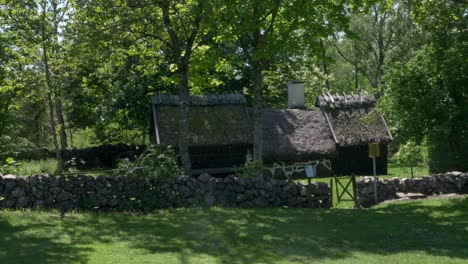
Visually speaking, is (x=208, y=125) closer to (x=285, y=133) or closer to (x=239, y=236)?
(x=285, y=133)

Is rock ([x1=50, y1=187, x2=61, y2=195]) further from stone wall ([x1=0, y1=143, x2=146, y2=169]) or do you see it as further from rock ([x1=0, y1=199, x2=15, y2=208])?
stone wall ([x1=0, y1=143, x2=146, y2=169])

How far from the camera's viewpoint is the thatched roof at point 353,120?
32281 millimetres

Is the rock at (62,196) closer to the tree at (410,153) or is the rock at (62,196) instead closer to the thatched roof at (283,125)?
the thatched roof at (283,125)

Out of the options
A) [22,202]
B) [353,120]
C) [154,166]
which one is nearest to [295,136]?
[353,120]

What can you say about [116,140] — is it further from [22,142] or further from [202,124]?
[202,124]

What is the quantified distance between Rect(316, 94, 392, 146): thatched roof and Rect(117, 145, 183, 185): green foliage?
1514 centimetres

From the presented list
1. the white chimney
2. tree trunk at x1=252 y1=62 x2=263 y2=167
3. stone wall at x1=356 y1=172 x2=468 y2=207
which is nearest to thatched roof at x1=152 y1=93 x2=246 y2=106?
the white chimney

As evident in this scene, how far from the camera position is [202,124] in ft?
92.1

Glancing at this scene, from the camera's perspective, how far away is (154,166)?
18.0 m

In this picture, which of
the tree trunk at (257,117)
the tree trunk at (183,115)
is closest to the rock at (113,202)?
the tree trunk at (183,115)

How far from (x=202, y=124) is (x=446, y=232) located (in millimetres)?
15564

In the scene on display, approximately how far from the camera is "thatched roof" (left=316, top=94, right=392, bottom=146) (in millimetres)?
32281

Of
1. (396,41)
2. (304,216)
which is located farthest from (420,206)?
(396,41)

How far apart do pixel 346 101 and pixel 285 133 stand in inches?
179
